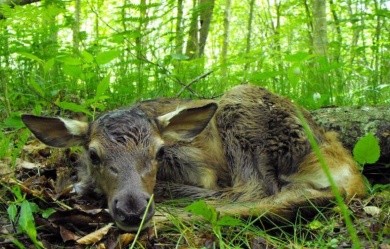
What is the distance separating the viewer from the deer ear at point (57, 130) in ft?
13.8

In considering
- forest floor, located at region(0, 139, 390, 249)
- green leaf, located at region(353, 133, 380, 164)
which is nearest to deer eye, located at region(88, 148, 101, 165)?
forest floor, located at region(0, 139, 390, 249)

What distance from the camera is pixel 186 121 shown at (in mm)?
4711

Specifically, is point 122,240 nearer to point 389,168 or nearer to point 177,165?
point 177,165

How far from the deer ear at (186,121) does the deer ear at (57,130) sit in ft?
2.53

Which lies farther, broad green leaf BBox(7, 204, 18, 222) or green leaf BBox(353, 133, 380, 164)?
green leaf BBox(353, 133, 380, 164)

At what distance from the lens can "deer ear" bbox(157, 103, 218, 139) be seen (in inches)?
180

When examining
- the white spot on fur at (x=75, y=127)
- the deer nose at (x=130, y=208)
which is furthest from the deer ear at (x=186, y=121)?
the deer nose at (x=130, y=208)

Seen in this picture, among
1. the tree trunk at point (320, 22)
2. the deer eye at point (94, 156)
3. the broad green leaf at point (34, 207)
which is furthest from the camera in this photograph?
the tree trunk at point (320, 22)

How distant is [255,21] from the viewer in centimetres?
2319

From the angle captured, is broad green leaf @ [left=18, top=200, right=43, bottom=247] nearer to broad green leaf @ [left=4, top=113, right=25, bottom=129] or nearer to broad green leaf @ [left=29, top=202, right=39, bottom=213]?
broad green leaf @ [left=29, top=202, right=39, bottom=213]

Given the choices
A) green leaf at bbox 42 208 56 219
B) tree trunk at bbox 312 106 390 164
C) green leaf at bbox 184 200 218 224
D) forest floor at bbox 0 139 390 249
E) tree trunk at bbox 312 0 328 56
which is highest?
tree trunk at bbox 312 0 328 56

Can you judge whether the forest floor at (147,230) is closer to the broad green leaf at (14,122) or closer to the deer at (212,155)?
the deer at (212,155)

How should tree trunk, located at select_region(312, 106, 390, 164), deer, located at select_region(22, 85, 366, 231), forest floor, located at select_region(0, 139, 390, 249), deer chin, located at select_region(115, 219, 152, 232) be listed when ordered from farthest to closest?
tree trunk, located at select_region(312, 106, 390, 164), deer, located at select_region(22, 85, 366, 231), deer chin, located at select_region(115, 219, 152, 232), forest floor, located at select_region(0, 139, 390, 249)

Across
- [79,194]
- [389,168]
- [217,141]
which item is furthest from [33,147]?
[389,168]
